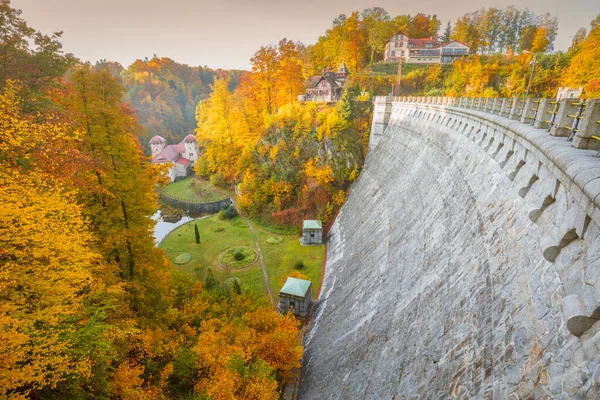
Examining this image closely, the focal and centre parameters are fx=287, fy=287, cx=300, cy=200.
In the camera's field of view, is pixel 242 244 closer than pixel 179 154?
Yes

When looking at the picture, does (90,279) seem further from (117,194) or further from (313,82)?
(313,82)

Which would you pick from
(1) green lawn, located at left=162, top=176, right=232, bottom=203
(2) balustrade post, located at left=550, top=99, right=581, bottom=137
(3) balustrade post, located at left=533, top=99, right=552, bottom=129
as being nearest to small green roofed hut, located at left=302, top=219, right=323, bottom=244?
(1) green lawn, located at left=162, top=176, right=232, bottom=203

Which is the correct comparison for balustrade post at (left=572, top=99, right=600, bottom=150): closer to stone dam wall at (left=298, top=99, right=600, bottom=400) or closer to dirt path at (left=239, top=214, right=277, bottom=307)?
stone dam wall at (left=298, top=99, right=600, bottom=400)

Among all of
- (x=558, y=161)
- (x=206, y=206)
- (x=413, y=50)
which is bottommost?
(x=206, y=206)

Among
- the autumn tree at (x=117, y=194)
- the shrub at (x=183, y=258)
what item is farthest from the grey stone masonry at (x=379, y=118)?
the autumn tree at (x=117, y=194)

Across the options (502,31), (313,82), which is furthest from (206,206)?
(502,31)

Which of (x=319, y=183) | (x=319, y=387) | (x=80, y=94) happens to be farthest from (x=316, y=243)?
(x=80, y=94)

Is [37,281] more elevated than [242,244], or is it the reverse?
[37,281]
